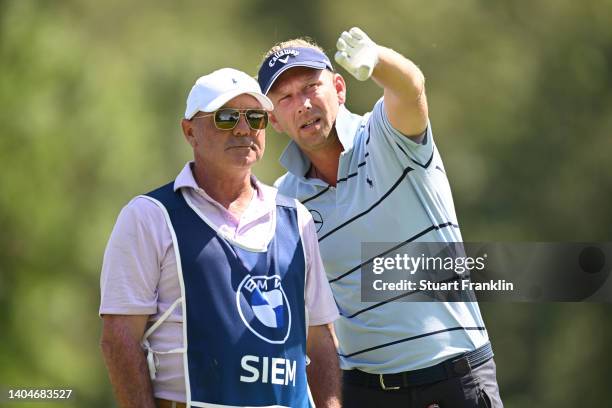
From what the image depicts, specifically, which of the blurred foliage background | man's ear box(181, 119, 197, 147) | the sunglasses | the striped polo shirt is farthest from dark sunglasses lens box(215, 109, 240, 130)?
the blurred foliage background

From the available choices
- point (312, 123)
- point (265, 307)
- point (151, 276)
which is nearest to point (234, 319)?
point (265, 307)

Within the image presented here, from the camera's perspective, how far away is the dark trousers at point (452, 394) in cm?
360

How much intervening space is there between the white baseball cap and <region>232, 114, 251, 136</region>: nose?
3.2 inches

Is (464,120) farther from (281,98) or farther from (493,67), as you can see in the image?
(281,98)

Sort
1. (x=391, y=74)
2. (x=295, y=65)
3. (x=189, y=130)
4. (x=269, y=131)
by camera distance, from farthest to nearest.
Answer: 1. (x=269, y=131)
2. (x=295, y=65)
3. (x=391, y=74)
4. (x=189, y=130)

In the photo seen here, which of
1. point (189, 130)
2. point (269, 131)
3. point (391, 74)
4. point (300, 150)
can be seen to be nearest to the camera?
point (189, 130)

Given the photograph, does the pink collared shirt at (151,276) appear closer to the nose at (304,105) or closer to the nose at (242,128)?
the nose at (242,128)

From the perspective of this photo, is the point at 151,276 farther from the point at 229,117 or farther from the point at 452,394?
the point at 452,394

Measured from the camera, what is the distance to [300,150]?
4047mm

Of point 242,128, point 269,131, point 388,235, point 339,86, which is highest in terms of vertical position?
point 269,131

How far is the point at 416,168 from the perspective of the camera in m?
3.65

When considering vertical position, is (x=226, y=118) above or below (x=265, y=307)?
above

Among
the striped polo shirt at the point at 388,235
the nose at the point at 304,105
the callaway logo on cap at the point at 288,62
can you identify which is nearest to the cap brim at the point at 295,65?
the callaway logo on cap at the point at 288,62

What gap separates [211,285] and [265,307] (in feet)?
0.60
